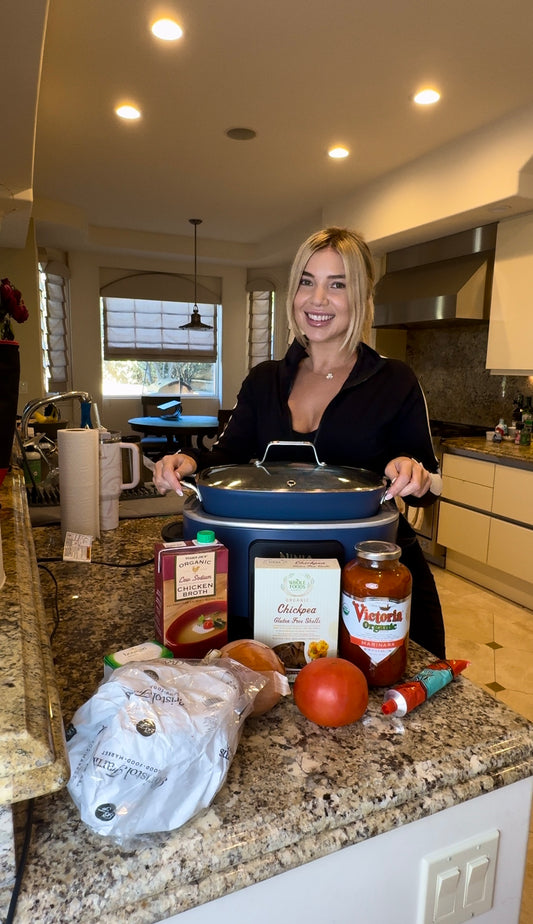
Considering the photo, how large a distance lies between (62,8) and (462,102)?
5.94ft

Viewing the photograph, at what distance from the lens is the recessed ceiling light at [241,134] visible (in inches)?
125

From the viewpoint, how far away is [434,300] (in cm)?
363

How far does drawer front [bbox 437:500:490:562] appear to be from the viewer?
3377 mm

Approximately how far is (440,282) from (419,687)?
3452 mm

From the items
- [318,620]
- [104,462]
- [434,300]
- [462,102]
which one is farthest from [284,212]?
[318,620]

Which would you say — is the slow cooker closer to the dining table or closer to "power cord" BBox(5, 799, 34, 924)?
"power cord" BBox(5, 799, 34, 924)

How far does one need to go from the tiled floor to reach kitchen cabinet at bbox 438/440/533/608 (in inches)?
4.3

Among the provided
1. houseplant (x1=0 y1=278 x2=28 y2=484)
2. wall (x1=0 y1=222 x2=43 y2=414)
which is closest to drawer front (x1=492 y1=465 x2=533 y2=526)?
houseplant (x1=0 y1=278 x2=28 y2=484)

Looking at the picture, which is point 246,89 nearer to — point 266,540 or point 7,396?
point 7,396

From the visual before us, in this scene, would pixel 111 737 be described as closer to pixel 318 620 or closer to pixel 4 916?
pixel 4 916

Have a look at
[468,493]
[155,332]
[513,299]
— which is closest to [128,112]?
[513,299]

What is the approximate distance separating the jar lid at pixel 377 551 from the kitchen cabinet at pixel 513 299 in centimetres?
297

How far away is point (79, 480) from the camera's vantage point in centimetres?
131

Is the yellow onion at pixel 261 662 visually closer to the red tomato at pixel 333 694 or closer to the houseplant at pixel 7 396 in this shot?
the red tomato at pixel 333 694
